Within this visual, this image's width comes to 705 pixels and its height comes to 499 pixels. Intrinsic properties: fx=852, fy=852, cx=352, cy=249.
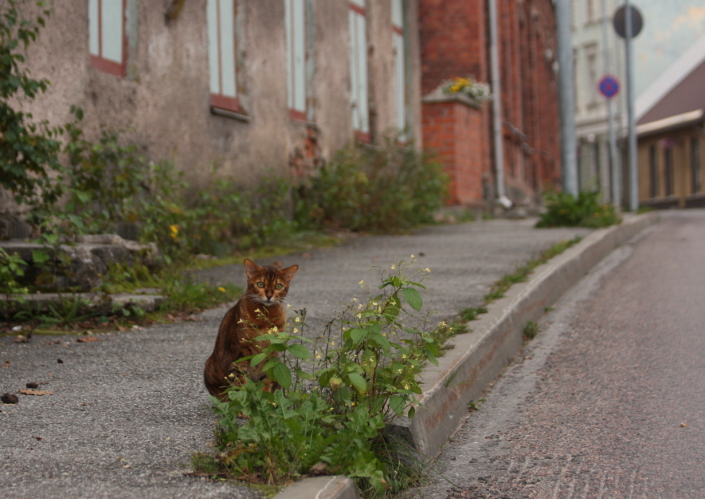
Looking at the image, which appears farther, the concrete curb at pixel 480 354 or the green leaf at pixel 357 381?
the concrete curb at pixel 480 354

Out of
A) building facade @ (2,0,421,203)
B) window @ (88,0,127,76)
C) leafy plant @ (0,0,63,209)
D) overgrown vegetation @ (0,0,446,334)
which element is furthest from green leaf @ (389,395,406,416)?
window @ (88,0,127,76)

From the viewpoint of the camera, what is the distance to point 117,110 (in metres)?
7.21

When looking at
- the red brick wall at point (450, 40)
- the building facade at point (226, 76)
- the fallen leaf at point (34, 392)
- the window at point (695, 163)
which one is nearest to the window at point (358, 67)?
the building facade at point (226, 76)

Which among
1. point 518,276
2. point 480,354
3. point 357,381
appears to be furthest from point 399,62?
point 357,381

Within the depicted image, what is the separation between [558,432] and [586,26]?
43.9 m

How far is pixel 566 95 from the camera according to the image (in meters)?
12.3

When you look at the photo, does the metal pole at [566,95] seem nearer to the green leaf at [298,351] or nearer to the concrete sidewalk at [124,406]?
the concrete sidewalk at [124,406]

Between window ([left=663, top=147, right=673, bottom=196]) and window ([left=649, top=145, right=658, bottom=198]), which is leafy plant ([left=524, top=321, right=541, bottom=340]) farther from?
window ([left=649, top=145, right=658, bottom=198])

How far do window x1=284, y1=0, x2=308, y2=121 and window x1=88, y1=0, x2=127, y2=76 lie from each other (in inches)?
134

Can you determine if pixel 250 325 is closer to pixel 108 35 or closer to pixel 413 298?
pixel 413 298

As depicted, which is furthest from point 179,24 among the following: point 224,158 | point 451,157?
point 451,157

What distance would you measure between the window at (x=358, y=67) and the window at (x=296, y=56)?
5.01ft

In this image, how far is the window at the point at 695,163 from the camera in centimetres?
3362

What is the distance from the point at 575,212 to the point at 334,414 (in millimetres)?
9315
